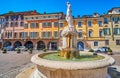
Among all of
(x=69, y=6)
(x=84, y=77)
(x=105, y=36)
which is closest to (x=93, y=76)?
(x=84, y=77)

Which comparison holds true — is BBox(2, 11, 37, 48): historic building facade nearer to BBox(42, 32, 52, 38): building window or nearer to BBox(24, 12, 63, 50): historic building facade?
BBox(24, 12, 63, 50): historic building facade

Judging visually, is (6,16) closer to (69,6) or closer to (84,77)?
(69,6)

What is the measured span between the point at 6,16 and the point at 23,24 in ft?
23.7

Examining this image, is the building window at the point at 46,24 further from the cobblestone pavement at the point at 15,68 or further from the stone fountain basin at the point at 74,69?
the stone fountain basin at the point at 74,69

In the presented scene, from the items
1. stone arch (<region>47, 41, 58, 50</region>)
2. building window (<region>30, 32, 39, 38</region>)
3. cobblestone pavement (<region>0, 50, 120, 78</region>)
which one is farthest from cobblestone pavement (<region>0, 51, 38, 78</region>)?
building window (<region>30, 32, 39, 38</region>)

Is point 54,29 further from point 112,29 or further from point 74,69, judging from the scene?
point 74,69

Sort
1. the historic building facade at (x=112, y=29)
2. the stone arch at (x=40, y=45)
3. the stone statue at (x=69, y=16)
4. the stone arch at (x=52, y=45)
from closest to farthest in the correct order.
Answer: the stone statue at (x=69, y=16) < the historic building facade at (x=112, y=29) < the stone arch at (x=52, y=45) < the stone arch at (x=40, y=45)

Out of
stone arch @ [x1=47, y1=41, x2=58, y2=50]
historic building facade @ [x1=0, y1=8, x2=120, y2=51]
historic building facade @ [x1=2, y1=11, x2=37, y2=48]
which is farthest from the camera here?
historic building facade @ [x1=2, y1=11, x2=37, y2=48]

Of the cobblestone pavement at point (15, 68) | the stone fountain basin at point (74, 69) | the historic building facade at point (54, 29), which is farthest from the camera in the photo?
the historic building facade at point (54, 29)

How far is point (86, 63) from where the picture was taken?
518 centimetres

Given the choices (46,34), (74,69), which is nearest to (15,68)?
Answer: (74,69)

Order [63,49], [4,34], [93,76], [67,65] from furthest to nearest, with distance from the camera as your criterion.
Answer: [4,34]
[63,49]
[93,76]
[67,65]

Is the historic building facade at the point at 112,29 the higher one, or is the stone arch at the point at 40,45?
the historic building facade at the point at 112,29

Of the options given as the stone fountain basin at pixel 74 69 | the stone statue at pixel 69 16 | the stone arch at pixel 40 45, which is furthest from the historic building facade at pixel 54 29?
the stone fountain basin at pixel 74 69
